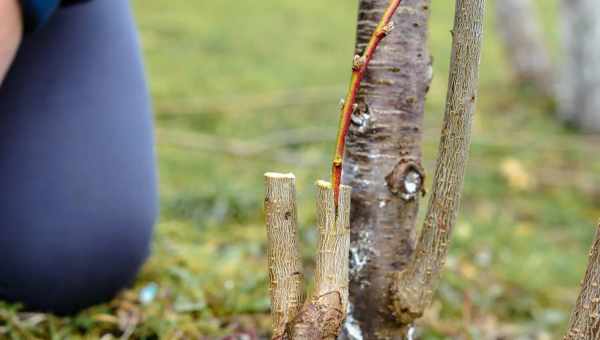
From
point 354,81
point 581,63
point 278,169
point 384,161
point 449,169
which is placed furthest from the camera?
point 581,63

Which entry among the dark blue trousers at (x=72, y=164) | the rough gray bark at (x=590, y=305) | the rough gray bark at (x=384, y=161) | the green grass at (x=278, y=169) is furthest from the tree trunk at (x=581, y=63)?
the rough gray bark at (x=590, y=305)

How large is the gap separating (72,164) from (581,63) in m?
4.52

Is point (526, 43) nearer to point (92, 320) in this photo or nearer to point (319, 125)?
point (319, 125)

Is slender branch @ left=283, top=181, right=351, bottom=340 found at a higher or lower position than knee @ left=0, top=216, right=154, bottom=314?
higher

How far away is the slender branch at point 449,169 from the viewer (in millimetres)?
1026

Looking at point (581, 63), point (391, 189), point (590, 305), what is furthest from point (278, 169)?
point (590, 305)

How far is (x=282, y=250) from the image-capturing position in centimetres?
104

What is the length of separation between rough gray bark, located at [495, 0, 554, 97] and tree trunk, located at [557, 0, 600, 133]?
29.2 inches

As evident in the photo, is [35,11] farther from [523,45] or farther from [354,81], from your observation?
[523,45]

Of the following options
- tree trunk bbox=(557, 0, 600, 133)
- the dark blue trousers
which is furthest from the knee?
tree trunk bbox=(557, 0, 600, 133)

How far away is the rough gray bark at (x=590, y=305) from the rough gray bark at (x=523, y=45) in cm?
551

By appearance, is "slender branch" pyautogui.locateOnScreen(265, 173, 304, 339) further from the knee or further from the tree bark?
the knee

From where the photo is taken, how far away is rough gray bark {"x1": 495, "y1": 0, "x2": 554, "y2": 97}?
6.25 meters

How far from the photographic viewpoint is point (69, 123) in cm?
159
